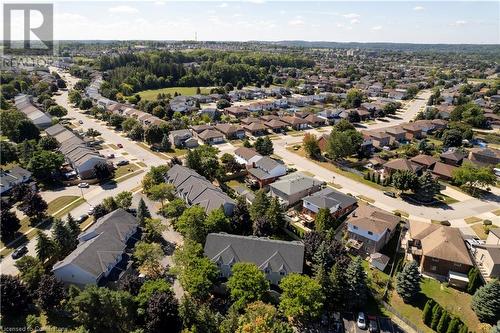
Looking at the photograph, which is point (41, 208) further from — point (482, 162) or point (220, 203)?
point (482, 162)

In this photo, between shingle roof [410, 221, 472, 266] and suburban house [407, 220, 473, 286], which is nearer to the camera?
suburban house [407, 220, 473, 286]

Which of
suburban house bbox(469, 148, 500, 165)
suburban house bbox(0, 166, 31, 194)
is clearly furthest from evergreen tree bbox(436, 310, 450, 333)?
suburban house bbox(0, 166, 31, 194)

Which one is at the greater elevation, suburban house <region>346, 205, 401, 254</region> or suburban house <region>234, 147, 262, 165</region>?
suburban house <region>234, 147, 262, 165</region>

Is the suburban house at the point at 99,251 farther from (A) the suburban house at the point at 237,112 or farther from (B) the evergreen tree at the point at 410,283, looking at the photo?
(A) the suburban house at the point at 237,112

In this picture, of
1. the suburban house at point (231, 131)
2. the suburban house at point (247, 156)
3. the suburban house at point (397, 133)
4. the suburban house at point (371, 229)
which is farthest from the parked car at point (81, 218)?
the suburban house at point (397, 133)

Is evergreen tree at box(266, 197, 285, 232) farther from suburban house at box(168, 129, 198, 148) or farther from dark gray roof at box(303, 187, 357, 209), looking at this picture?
suburban house at box(168, 129, 198, 148)

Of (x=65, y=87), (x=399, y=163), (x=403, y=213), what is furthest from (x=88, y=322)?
(x=65, y=87)

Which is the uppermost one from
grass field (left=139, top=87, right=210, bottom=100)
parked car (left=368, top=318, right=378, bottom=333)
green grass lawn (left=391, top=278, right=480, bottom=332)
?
grass field (left=139, top=87, right=210, bottom=100)
